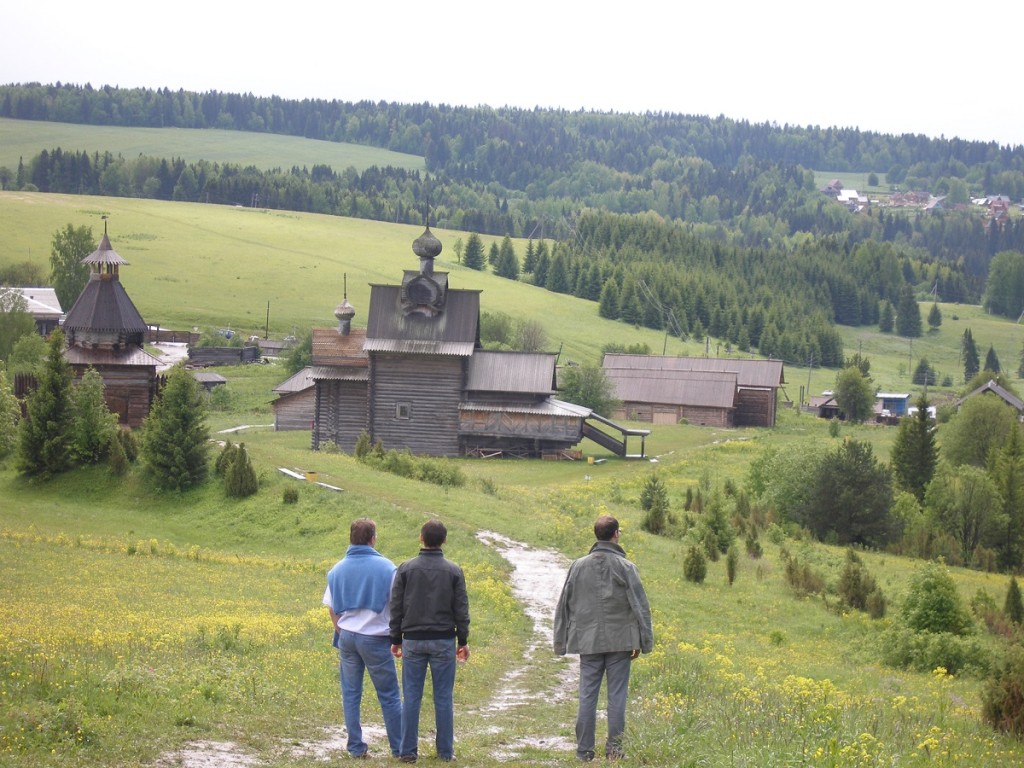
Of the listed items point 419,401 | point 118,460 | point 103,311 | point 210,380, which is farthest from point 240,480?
point 210,380

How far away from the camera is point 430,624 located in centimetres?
1088

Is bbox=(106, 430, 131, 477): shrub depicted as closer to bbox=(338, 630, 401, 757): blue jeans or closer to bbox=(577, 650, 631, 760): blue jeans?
bbox=(338, 630, 401, 757): blue jeans

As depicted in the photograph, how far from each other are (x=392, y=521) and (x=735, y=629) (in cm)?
1097

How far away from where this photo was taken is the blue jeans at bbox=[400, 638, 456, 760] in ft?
35.3

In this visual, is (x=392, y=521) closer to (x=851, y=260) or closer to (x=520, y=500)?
(x=520, y=500)

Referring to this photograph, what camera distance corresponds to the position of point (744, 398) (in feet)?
262

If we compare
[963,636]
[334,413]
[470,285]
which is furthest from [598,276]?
[963,636]

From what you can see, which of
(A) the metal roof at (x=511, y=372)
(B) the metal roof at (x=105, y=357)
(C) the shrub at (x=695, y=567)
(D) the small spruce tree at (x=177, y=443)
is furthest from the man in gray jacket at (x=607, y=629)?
(A) the metal roof at (x=511, y=372)

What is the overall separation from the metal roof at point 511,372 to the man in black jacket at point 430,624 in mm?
44565

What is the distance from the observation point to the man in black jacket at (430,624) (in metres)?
10.8

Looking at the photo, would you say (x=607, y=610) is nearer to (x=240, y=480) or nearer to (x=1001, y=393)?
(x=240, y=480)

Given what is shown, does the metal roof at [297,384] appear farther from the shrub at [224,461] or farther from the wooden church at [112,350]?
the shrub at [224,461]

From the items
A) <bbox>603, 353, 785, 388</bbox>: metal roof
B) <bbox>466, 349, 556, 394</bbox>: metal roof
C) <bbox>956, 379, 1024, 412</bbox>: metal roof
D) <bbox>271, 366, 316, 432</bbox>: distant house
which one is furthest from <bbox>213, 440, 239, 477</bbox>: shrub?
<bbox>956, 379, 1024, 412</bbox>: metal roof

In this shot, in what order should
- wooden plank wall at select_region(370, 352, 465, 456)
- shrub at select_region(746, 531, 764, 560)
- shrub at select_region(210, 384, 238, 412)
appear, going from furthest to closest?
shrub at select_region(210, 384, 238, 412)
wooden plank wall at select_region(370, 352, 465, 456)
shrub at select_region(746, 531, 764, 560)
